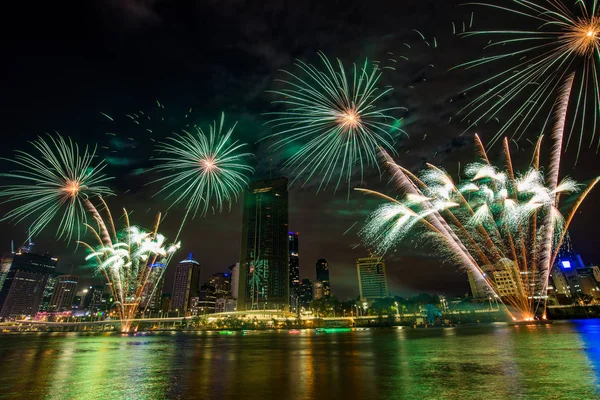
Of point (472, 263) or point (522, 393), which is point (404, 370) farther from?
point (472, 263)

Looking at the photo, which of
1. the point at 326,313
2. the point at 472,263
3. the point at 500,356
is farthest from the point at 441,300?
the point at 500,356

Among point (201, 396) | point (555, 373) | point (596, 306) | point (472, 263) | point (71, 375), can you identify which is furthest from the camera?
point (596, 306)

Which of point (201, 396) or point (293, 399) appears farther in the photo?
point (201, 396)

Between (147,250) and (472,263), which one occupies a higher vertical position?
(147,250)

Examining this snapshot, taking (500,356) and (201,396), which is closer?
(201,396)

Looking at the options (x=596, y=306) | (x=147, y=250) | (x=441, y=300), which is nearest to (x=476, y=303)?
(x=441, y=300)

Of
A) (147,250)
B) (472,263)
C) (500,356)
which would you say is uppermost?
(147,250)

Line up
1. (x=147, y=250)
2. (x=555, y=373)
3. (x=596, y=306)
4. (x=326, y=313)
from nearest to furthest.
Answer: (x=555, y=373) < (x=147, y=250) < (x=596, y=306) < (x=326, y=313)

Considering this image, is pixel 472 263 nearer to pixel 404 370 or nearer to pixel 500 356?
pixel 500 356

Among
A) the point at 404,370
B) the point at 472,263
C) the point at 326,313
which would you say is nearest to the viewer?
the point at 404,370
